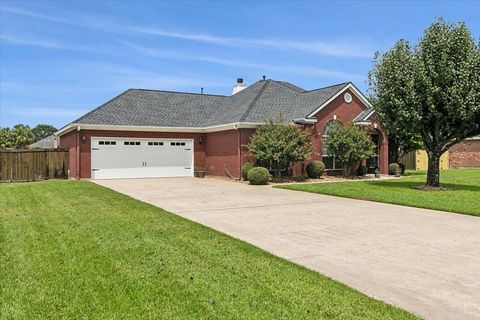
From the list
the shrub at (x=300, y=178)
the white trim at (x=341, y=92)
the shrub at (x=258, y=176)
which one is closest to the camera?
the shrub at (x=258, y=176)

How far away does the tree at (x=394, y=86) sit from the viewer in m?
16.4

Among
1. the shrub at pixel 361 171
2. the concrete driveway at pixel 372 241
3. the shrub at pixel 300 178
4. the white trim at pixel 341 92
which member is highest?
the white trim at pixel 341 92

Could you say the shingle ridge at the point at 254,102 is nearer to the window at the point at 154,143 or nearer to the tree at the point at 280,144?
the tree at the point at 280,144

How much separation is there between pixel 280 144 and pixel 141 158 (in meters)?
8.90

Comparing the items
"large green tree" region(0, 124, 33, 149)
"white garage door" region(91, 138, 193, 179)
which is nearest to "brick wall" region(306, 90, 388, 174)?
"white garage door" region(91, 138, 193, 179)

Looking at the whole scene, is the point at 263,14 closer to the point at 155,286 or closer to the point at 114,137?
the point at 114,137

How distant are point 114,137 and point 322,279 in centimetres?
2026

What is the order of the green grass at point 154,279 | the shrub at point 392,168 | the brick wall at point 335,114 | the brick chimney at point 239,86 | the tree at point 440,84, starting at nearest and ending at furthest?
1. the green grass at point 154,279
2. the tree at point 440,84
3. the brick wall at point 335,114
4. the shrub at point 392,168
5. the brick chimney at point 239,86

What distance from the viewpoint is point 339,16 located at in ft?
54.1

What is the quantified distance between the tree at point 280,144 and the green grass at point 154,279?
39.6ft

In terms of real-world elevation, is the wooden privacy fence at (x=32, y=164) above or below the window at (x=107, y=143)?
below

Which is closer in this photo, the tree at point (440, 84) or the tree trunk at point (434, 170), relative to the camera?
the tree at point (440, 84)

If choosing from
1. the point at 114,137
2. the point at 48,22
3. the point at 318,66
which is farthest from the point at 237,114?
the point at 48,22

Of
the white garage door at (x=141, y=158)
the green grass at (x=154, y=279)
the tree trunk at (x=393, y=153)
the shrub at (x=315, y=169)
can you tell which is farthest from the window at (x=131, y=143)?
the tree trunk at (x=393, y=153)
